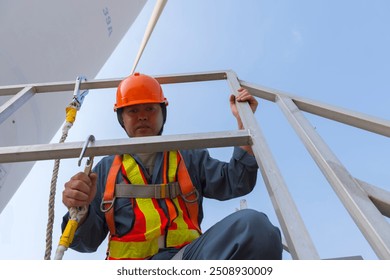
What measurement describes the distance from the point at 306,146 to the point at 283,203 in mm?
387

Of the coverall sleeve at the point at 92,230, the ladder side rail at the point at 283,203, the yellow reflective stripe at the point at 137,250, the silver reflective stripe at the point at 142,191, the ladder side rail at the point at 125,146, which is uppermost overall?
the silver reflective stripe at the point at 142,191

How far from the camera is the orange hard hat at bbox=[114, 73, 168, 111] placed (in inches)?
85.9

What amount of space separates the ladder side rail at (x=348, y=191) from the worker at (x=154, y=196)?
296 mm

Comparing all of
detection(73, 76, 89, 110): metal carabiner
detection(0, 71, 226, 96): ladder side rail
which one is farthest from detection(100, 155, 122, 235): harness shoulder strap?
detection(0, 71, 226, 96): ladder side rail

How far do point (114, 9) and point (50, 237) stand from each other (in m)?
2.96

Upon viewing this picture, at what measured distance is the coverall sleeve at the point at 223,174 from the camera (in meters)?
1.82

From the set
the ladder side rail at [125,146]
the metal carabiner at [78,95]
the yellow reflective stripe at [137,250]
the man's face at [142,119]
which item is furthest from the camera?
the man's face at [142,119]

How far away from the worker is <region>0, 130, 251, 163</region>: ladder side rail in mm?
171

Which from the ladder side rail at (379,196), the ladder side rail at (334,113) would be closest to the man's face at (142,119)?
the ladder side rail at (334,113)

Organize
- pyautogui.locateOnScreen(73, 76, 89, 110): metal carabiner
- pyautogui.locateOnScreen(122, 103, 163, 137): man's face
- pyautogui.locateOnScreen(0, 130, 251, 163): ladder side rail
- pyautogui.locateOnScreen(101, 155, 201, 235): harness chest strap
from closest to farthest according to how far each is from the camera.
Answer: pyautogui.locateOnScreen(0, 130, 251, 163): ladder side rail < pyautogui.locateOnScreen(101, 155, 201, 235): harness chest strap < pyautogui.locateOnScreen(73, 76, 89, 110): metal carabiner < pyautogui.locateOnScreen(122, 103, 163, 137): man's face

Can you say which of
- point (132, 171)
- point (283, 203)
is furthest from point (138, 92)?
point (283, 203)

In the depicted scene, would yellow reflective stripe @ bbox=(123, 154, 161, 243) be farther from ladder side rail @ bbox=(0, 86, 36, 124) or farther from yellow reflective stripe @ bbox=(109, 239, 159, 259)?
ladder side rail @ bbox=(0, 86, 36, 124)

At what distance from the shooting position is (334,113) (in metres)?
1.60

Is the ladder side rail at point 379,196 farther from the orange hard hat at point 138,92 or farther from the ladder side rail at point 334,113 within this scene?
the orange hard hat at point 138,92
